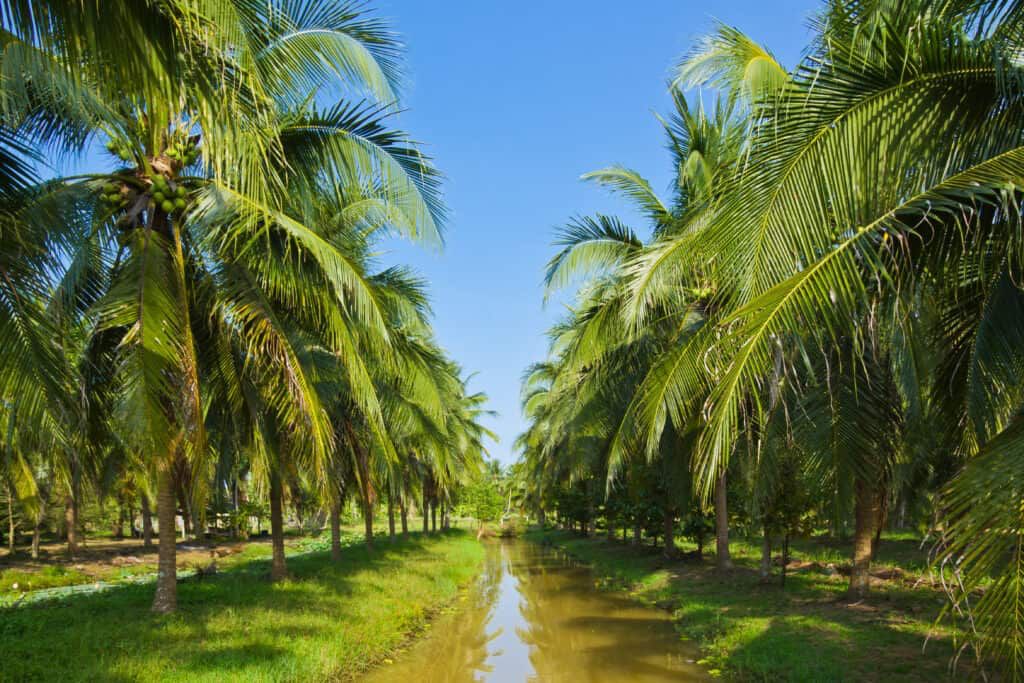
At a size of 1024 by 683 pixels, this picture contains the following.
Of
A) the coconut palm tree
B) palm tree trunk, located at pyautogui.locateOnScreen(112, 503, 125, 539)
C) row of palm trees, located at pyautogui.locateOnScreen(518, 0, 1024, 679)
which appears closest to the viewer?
row of palm trees, located at pyautogui.locateOnScreen(518, 0, 1024, 679)

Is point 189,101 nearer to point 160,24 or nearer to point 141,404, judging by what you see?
point 160,24

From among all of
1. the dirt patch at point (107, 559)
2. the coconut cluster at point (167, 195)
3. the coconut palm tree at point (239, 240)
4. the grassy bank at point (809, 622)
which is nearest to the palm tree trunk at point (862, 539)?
the grassy bank at point (809, 622)

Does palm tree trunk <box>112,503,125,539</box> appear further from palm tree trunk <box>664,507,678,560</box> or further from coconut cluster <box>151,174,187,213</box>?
coconut cluster <box>151,174,187,213</box>

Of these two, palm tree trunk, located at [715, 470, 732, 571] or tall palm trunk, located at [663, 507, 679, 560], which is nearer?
palm tree trunk, located at [715, 470, 732, 571]

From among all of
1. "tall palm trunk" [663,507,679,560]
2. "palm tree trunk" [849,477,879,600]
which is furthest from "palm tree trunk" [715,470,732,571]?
"tall palm trunk" [663,507,679,560]

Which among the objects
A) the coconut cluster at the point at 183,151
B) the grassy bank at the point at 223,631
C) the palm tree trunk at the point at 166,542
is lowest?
the grassy bank at the point at 223,631

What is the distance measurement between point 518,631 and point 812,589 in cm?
570

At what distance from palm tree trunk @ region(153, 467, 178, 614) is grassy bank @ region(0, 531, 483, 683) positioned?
0.24 meters

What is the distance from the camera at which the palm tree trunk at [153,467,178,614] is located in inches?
329

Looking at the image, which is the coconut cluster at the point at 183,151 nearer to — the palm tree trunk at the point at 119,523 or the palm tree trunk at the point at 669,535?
the palm tree trunk at the point at 669,535

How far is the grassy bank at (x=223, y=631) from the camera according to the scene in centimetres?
693

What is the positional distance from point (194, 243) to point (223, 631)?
495 cm

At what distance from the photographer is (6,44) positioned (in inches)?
159

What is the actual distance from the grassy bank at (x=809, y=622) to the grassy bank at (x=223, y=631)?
5234 millimetres
